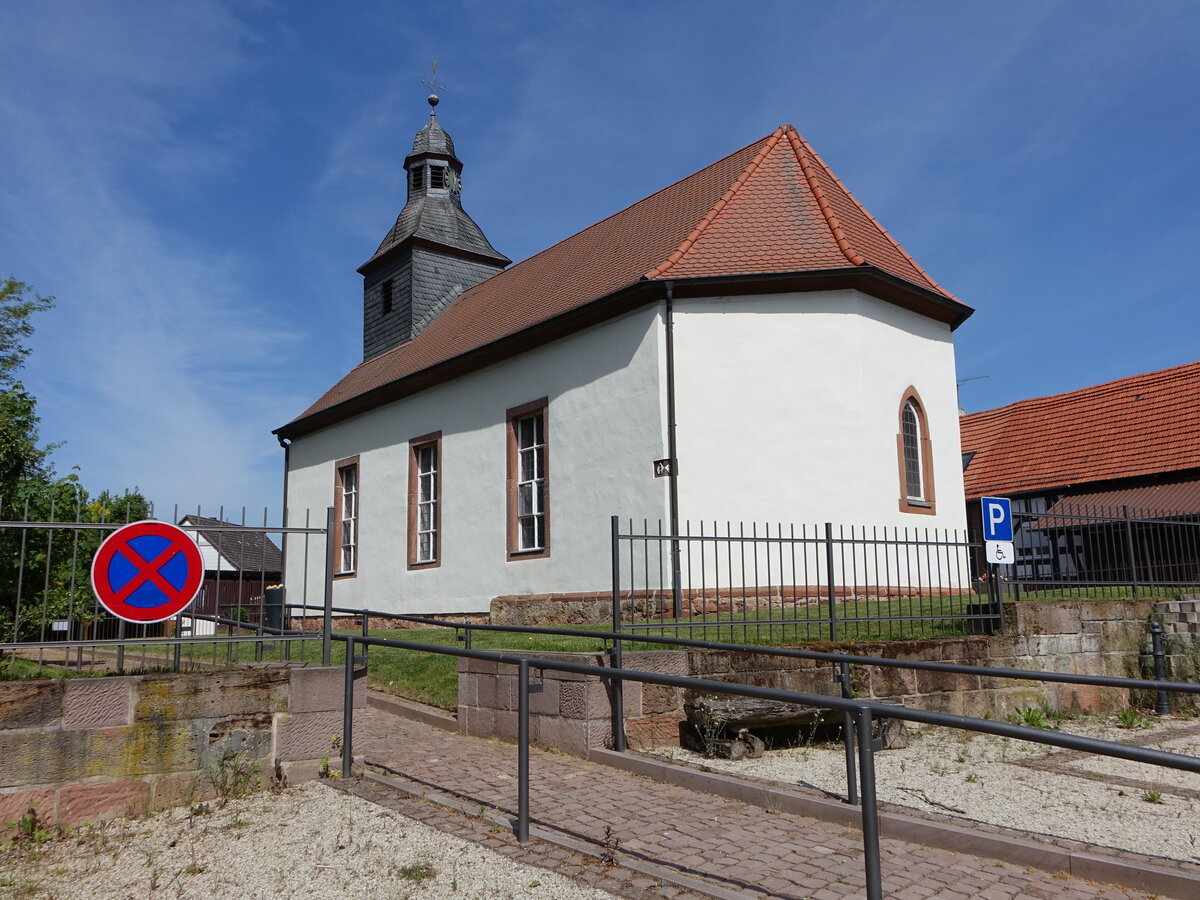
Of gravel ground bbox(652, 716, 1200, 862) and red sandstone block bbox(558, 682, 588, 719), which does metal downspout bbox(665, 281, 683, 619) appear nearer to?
gravel ground bbox(652, 716, 1200, 862)

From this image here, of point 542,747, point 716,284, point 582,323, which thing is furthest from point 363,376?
point 542,747

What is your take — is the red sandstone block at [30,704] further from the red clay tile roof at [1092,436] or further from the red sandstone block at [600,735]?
the red clay tile roof at [1092,436]

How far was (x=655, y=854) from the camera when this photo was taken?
4.89m

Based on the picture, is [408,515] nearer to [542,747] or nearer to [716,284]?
[716,284]

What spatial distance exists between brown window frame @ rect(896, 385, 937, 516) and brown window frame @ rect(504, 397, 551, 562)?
17.4 feet

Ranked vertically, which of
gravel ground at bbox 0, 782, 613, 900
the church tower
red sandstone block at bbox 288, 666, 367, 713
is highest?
the church tower

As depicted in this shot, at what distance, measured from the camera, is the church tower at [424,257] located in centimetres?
2448

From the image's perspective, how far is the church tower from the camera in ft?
80.3

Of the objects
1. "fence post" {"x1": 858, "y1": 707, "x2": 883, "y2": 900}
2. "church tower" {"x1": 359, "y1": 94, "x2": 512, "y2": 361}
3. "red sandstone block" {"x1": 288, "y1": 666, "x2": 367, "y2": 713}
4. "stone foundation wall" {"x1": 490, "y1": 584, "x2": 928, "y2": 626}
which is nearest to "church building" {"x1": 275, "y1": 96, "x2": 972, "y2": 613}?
"stone foundation wall" {"x1": 490, "y1": 584, "x2": 928, "y2": 626}

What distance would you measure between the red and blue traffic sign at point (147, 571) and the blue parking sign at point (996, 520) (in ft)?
22.9

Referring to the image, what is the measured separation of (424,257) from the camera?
2478cm

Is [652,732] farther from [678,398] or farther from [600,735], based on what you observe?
[678,398]

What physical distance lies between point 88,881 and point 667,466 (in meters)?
9.56

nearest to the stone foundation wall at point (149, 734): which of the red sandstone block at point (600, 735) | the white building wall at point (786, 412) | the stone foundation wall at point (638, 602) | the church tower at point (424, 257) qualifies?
the red sandstone block at point (600, 735)
